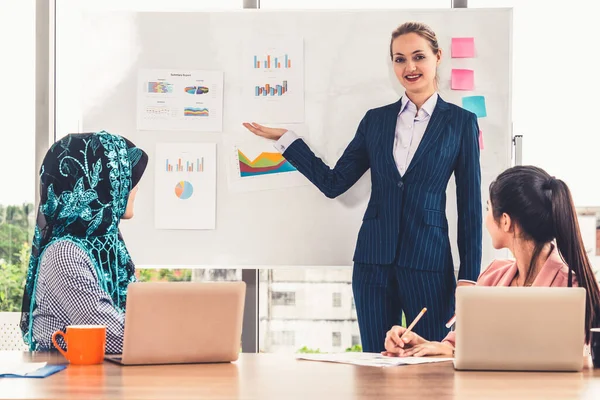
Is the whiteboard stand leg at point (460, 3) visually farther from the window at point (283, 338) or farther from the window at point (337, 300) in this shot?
the window at point (283, 338)

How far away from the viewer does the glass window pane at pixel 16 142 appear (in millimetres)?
3723

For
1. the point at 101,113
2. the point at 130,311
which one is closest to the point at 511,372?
the point at 130,311

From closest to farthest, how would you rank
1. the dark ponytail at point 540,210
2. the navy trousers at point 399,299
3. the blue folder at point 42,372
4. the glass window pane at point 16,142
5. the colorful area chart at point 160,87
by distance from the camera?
the blue folder at point 42,372 → the dark ponytail at point 540,210 → the navy trousers at point 399,299 → the colorful area chart at point 160,87 → the glass window pane at point 16,142

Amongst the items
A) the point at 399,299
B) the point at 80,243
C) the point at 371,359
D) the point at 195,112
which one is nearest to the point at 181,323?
the point at 371,359

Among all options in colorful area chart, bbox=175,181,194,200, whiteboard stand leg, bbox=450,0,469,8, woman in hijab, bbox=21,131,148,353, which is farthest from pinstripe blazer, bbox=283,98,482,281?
woman in hijab, bbox=21,131,148,353

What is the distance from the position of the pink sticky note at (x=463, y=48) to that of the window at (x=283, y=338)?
1423 millimetres

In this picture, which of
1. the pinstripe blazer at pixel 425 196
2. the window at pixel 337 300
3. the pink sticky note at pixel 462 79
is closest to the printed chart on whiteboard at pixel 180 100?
Answer: the pinstripe blazer at pixel 425 196

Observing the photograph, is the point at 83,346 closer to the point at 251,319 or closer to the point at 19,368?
the point at 19,368

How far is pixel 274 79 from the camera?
353 centimetres

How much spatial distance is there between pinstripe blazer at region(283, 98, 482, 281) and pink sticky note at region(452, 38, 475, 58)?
0.77 ft

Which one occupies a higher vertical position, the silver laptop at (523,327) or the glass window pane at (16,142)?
the glass window pane at (16,142)

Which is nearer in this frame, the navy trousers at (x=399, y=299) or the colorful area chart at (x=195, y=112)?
the navy trousers at (x=399, y=299)

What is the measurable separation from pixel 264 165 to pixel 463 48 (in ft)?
3.28

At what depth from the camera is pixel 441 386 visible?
153 centimetres
